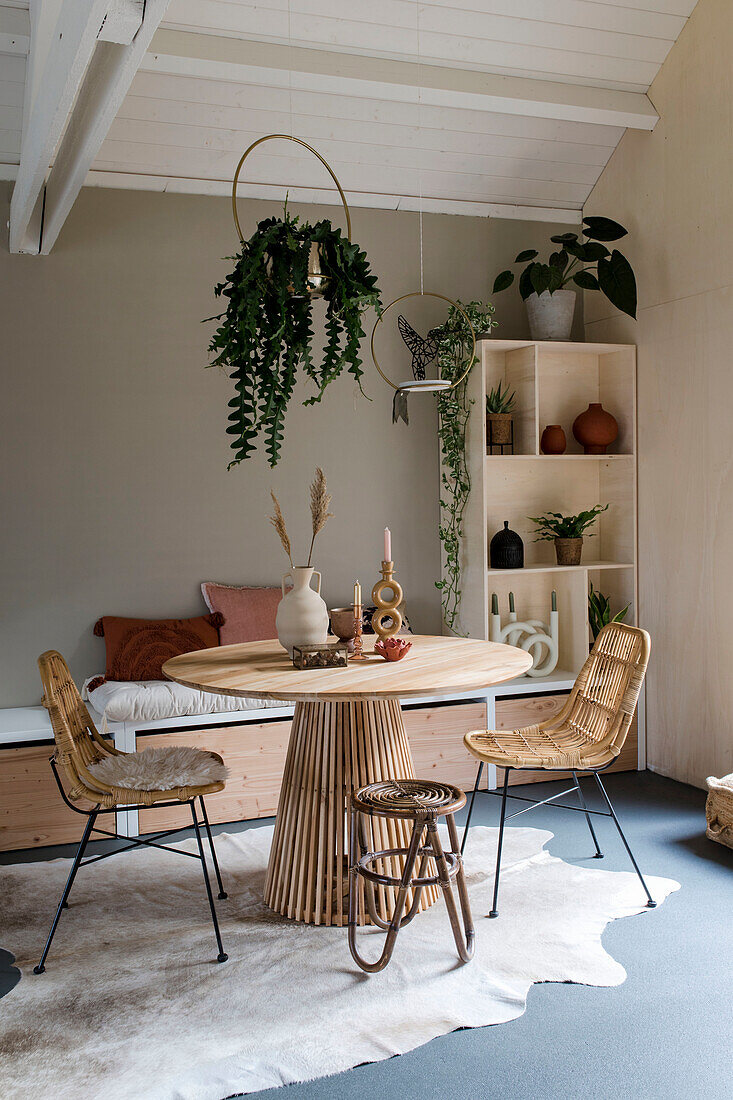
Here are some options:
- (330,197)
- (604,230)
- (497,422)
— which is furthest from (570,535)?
(330,197)

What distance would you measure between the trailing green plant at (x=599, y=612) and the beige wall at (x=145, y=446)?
91 centimetres

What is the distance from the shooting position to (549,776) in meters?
4.27

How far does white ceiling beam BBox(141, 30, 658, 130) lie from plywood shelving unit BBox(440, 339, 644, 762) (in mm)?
985

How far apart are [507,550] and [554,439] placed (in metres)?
0.58

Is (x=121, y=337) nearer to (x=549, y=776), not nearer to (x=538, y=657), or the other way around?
(x=538, y=657)

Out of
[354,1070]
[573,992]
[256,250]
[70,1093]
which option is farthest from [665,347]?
[70,1093]

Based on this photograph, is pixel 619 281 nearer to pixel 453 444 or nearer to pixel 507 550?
pixel 453 444

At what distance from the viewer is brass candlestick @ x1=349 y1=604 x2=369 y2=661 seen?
3.01 m

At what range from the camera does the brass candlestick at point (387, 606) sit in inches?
119

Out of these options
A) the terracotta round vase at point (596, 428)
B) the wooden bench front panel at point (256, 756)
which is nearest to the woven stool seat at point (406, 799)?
the wooden bench front panel at point (256, 756)

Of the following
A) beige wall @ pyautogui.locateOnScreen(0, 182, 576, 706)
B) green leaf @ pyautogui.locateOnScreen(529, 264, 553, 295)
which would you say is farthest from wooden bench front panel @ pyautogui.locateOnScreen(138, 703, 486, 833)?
green leaf @ pyautogui.locateOnScreen(529, 264, 553, 295)

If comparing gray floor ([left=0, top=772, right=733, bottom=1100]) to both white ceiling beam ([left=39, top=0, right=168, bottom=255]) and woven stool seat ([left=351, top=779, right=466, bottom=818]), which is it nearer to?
woven stool seat ([left=351, top=779, right=466, bottom=818])

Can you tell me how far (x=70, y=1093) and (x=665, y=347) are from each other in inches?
143

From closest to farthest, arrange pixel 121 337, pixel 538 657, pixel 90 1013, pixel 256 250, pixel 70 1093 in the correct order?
pixel 70 1093
pixel 90 1013
pixel 256 250
pixel 121 337
pixel 538 657
